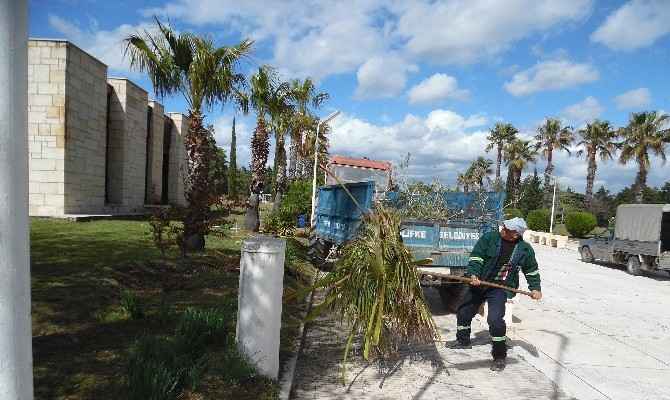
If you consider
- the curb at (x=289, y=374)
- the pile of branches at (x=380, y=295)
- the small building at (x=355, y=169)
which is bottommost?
the curb at (x=289, y=374)

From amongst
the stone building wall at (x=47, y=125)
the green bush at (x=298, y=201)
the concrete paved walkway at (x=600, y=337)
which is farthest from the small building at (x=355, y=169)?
the stone building wall at (x=47, y=125)

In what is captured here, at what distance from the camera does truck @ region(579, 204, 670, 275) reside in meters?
14.9

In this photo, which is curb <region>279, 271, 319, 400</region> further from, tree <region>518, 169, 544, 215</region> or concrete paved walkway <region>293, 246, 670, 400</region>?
tree <region>518, 169, 544, 215</region>

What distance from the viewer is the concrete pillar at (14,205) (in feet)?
6.18

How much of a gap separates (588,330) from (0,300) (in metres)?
7.88

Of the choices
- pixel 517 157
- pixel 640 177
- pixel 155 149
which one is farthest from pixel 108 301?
pixel 517 157

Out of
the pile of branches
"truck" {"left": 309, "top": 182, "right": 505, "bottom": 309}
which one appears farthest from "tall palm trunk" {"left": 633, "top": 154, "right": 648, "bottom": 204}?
the pile of branches

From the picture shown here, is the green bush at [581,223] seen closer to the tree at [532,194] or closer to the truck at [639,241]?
the truck at [639,241]

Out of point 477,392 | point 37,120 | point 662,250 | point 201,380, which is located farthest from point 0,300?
point 662,250

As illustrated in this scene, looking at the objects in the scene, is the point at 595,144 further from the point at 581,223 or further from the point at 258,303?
the point at 258,303

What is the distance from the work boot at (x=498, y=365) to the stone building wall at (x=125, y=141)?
17076mm

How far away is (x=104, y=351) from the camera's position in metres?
4.11

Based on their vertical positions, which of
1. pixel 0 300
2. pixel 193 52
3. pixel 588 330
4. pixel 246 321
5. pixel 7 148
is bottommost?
pixel 588 330

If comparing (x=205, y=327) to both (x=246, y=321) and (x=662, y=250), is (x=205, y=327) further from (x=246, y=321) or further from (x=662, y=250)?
(x=662, y=250)
